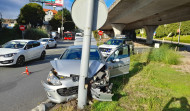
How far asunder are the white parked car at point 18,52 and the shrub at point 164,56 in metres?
8.32

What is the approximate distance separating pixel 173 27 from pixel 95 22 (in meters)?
73.5

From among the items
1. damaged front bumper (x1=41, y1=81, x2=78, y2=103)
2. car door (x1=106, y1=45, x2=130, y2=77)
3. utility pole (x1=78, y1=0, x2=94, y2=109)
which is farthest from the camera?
car door (x1=106, y1=45, x2=130, y2=77)

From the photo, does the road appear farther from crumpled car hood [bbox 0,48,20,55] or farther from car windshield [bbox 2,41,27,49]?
car windshield [bbox 2,41,27,49]

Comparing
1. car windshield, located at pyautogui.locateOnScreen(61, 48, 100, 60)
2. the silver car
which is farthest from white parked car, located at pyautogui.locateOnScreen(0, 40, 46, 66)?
the silver car

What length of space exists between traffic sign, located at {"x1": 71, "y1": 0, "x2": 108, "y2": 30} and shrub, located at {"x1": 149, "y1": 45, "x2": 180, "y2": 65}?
809 cm

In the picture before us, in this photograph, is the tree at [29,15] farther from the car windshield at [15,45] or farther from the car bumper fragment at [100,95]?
the car bumper fragment at [100,95]

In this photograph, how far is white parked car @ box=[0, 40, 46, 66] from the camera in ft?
25.1

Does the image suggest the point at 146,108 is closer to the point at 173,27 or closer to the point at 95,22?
the point at 95,22

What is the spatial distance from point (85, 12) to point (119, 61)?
253 cm

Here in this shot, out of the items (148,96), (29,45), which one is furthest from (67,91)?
(29,45)

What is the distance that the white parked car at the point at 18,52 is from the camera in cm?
766

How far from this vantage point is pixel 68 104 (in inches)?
139

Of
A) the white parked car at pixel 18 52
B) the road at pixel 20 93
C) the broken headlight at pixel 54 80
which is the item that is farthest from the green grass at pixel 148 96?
the white parked car at pixel 18 52

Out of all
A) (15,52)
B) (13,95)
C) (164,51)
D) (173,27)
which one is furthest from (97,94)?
(173,27)
